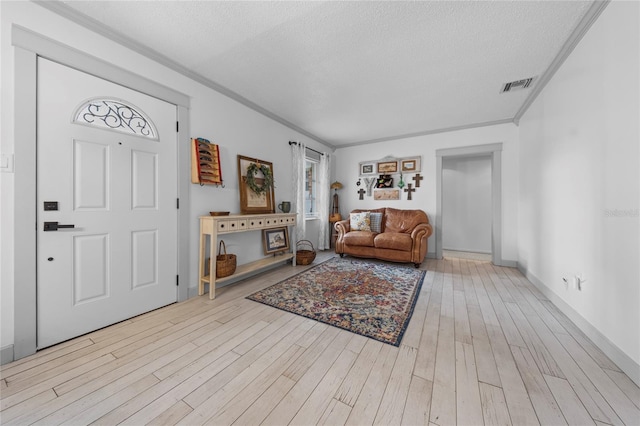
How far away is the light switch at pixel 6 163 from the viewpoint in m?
1.47

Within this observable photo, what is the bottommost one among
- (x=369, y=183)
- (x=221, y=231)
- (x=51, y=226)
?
(x=221, y=231)

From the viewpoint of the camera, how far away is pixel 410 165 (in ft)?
15.7

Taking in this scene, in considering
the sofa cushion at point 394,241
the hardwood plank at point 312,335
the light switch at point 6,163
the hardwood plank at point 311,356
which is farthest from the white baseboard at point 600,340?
the light switch at point 6,163

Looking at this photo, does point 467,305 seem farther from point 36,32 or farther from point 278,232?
point 36,32

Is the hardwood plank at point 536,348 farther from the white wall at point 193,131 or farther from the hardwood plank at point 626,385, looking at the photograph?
the white wall at point 193,131

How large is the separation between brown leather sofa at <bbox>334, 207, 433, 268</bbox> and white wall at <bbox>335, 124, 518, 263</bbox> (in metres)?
0.44

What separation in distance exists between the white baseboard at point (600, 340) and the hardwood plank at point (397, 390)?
3.97 feet

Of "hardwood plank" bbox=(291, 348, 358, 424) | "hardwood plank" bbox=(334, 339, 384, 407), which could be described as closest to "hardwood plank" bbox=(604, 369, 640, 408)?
"hardwood plank" bbox=(334, 339, 384, 407)

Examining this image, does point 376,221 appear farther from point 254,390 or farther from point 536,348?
point 254,390

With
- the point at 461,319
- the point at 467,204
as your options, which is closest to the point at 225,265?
the point at 461,319

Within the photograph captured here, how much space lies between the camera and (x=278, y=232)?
374cm

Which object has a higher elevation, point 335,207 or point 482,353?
point 335,207

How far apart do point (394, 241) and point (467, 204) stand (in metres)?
2.78

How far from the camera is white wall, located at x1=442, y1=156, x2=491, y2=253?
5148mm
